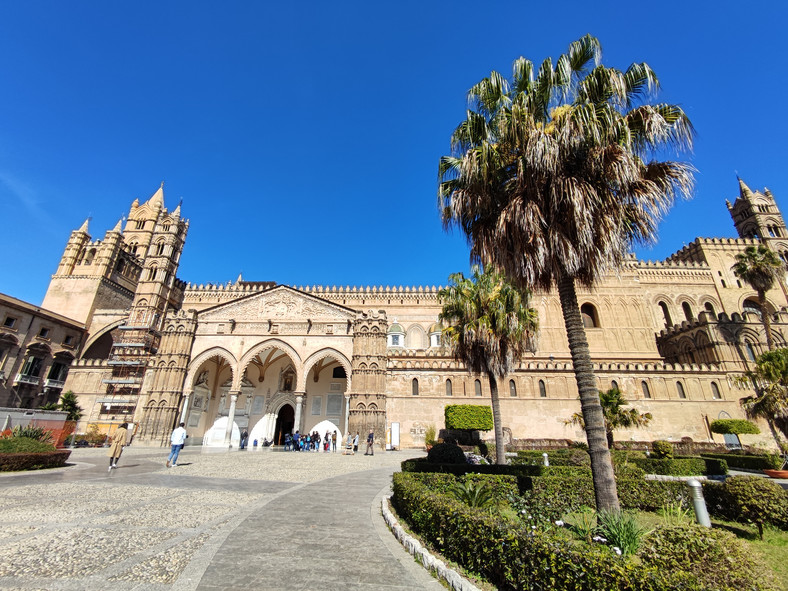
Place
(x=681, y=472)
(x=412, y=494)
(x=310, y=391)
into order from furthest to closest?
(x=310, y=391) → (x=681, y=472) → (x=412, y=494)

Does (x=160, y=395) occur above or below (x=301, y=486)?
above

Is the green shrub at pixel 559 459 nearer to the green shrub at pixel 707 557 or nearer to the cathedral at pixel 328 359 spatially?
the cathedral at pixel 328 359

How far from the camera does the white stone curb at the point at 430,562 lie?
4.19 meters

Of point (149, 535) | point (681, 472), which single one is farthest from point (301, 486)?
point (681, 472)

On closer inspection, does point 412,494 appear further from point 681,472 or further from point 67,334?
point 67,334

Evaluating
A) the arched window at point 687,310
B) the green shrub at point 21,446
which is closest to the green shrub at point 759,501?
the green shrub at point 21,446

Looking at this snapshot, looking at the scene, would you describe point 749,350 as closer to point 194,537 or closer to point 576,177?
point 576,177

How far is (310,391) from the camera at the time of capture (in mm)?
32031

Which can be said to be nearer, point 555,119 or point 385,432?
point 555,119

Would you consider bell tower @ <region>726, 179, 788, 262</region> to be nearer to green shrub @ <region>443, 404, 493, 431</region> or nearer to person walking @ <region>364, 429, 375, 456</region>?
green shrub @ <region>443, 404, 493, 431</region>

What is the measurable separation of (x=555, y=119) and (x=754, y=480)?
871cm

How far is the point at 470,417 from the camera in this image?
26.8 meters

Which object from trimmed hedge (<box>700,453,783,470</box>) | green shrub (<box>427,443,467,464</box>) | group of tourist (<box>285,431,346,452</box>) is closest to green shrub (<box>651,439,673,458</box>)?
trimmed hedge (<box>700,453,783,470</box>)

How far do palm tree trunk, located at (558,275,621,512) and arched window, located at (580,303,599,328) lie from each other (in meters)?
38.0
